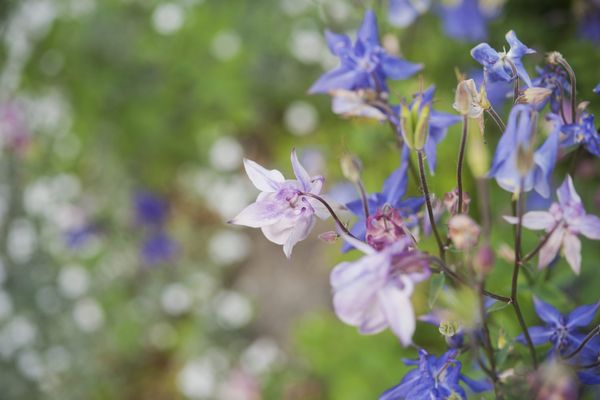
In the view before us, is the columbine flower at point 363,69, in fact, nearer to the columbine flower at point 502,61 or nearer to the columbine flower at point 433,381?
the columbine flower at point 502,61

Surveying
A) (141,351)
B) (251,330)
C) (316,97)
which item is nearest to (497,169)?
(316,97)

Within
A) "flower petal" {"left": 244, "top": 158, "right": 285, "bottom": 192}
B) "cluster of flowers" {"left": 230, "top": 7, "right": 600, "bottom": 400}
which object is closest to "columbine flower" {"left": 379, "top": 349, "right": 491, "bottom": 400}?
"cluster of flowers" {"left": 230, "top": 7, "right": 600, "bottom": 400}

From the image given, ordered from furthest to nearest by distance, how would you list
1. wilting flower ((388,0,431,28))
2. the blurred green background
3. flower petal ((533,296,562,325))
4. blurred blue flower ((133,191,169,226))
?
blurred blue flower ((133,191,169,226)), the blurred green background, wilting flower ((388,0,431,28)), flower petal ((533,296,562,325))

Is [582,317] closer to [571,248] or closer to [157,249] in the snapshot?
[571,248]

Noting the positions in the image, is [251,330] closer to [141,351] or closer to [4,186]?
[141,351]

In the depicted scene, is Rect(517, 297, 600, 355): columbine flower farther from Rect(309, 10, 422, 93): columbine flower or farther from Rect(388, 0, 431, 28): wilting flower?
Rect(388, 0, 431, 28): wilting flower

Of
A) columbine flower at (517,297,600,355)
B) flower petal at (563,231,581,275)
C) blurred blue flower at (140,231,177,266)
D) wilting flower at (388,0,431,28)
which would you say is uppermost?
wilting flower at (388,0,431,28)

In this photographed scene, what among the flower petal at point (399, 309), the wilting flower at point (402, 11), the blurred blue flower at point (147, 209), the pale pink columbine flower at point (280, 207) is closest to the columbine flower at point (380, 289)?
the flower petal at point (399, 309)
